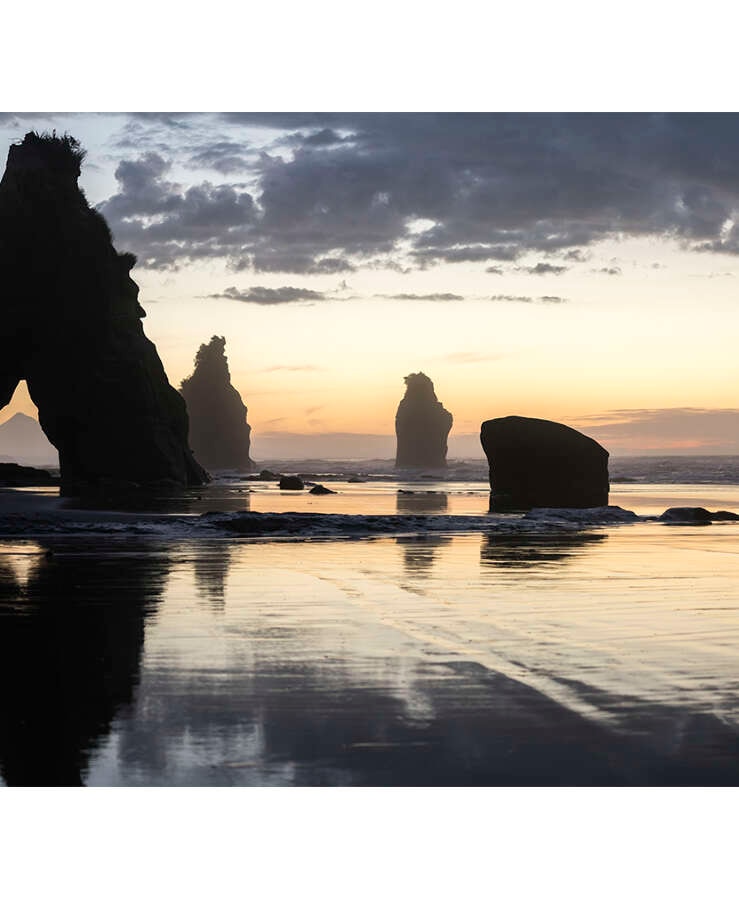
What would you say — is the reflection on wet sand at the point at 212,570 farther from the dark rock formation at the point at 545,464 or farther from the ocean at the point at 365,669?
the dark rock formation at the point at 545,464

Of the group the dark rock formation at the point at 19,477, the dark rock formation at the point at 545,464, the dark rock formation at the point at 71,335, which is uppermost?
the dark rock formation at the point at 71,335

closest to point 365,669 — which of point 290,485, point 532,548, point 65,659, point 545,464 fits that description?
point 65,659

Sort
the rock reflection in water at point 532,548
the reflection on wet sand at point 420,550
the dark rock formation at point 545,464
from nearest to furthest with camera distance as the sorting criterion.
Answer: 1. the reflection on wet sand at point 420,550
2. the rock reflection in water at point 532,548
3. the dark rock formation at point 545,464

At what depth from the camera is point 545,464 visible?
45.4m

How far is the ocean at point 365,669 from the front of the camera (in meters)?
6.30

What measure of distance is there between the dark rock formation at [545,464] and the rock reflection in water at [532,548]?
16883 mm

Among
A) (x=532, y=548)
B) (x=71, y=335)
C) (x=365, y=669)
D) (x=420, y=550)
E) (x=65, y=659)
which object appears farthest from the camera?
(x=71, y=335)

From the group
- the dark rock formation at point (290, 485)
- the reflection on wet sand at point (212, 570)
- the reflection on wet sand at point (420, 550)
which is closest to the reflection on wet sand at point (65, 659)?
the reflection on wet sand at point (212, 570)

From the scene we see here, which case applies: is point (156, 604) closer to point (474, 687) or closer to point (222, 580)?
point (222, 580)

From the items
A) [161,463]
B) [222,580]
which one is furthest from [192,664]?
[161,463]

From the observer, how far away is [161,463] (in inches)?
2761

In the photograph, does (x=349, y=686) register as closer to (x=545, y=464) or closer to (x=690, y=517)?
(x=690, y=517)

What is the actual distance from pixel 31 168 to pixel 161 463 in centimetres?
2148

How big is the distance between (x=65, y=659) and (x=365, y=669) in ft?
9.13
